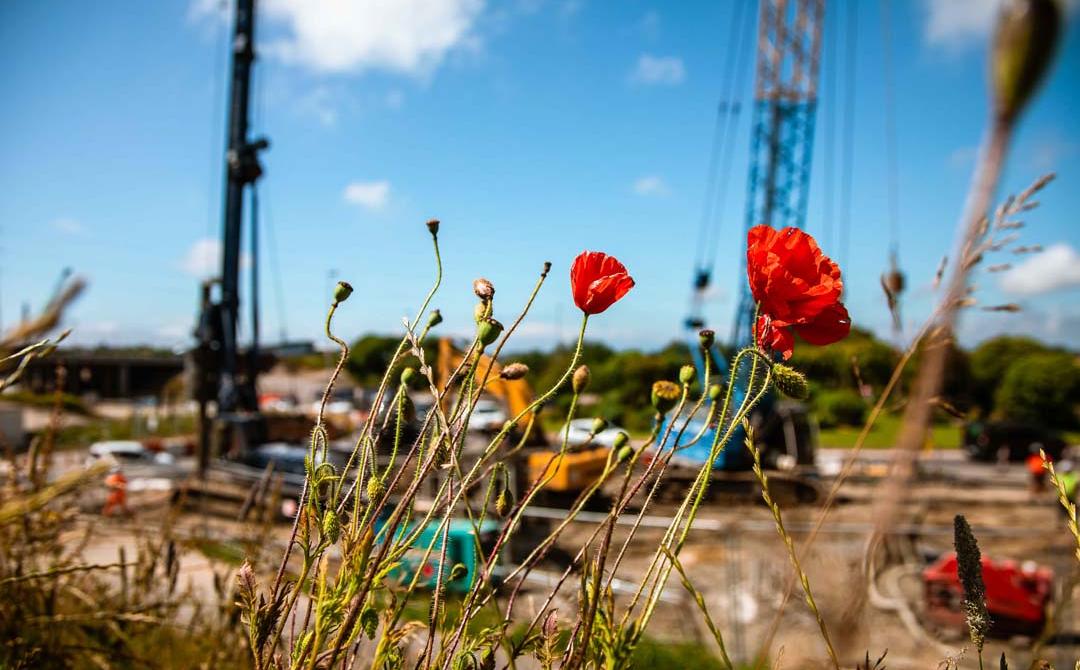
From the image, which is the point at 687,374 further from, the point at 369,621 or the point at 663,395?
the point at 369,621

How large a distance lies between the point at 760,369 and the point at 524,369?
24 cm

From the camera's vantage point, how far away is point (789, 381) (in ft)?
2.25

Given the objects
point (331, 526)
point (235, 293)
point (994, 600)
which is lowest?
point (994, 600)

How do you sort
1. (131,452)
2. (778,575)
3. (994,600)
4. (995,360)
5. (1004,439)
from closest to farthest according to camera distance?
(778,575) < (994,600) < (131,452) < (1004,439) < (995,360)

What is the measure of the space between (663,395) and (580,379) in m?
0.08

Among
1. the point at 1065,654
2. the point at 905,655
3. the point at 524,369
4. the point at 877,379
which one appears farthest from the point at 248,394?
the point at 877,379

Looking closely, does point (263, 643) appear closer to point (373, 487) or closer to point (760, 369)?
point (373, 487)

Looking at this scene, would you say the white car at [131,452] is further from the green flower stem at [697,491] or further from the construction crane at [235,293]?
the green flower stem at [697,491]

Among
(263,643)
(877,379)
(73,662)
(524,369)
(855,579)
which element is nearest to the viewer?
(855,579)

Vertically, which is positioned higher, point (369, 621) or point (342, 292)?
point (342, 292)

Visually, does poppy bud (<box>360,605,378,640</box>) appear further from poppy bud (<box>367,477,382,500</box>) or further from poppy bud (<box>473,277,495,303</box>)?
poppy bud (<box>473,277,495,303</box>)

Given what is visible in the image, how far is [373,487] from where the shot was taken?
0.67 metres

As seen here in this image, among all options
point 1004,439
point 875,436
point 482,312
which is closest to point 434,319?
point 482,312

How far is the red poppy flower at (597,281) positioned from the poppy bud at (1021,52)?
54 cm
